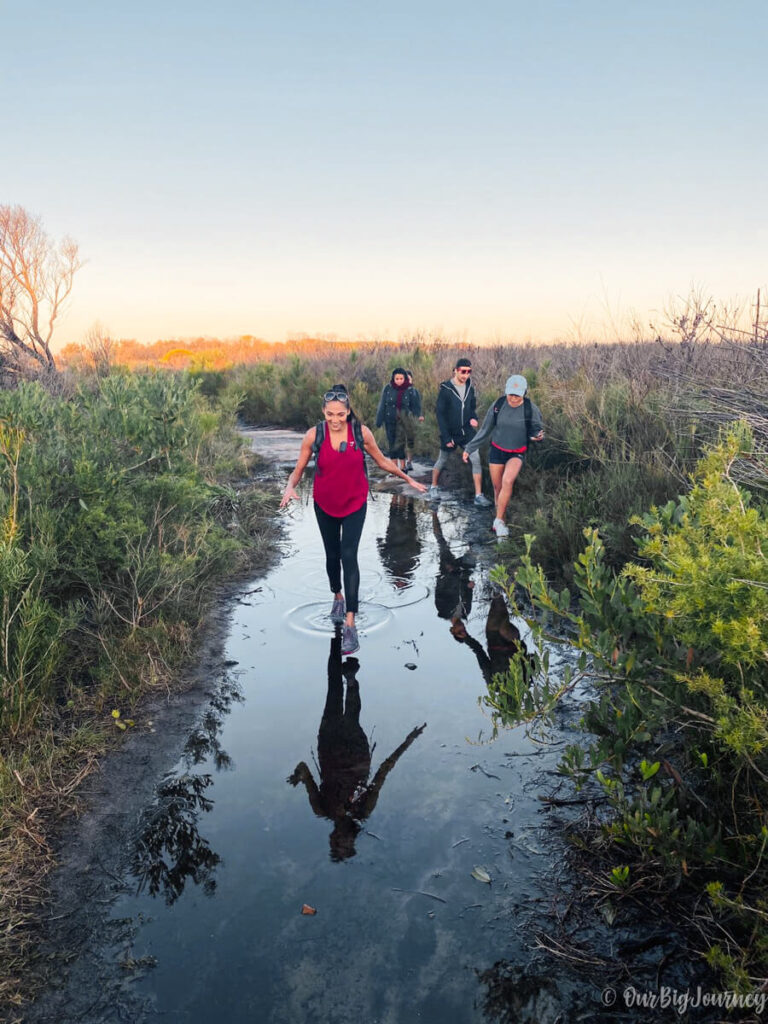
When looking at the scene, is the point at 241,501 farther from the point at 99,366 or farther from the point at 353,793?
the point at 99,366

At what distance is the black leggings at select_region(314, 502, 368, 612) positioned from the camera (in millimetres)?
5773

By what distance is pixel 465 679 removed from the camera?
5262 millimetres

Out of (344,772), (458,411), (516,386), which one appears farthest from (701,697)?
(458,411)

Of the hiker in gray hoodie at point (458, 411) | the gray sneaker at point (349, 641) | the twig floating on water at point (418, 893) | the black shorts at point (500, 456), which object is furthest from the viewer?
the hiker in gray hoodie at point (458, 411)

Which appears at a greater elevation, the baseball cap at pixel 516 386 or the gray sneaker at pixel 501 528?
the baseball cap at pixel 516 386

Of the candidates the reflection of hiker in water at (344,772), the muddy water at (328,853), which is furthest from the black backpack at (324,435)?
the reflection of hiker in water at (344,772)

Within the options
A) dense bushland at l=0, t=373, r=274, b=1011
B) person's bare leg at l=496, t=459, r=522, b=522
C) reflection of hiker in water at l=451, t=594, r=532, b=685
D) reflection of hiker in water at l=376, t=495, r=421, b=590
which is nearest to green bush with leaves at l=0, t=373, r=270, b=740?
dense bushland at l=0, t=373, r=274, b=1011

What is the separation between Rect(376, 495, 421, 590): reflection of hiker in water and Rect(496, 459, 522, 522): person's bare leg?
45.0 inches

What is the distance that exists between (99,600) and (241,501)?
465 centimetres

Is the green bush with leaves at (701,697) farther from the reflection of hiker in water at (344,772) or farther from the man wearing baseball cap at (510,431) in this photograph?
the man wearing baseball cap at (510,431)

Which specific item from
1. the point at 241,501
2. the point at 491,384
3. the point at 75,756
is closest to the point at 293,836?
the point at 75,756

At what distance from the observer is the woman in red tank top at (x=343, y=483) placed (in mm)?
5547

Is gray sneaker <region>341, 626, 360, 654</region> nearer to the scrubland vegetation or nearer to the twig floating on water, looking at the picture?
the scrubland vegetation

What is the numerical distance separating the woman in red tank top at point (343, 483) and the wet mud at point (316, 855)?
0.62 metres
